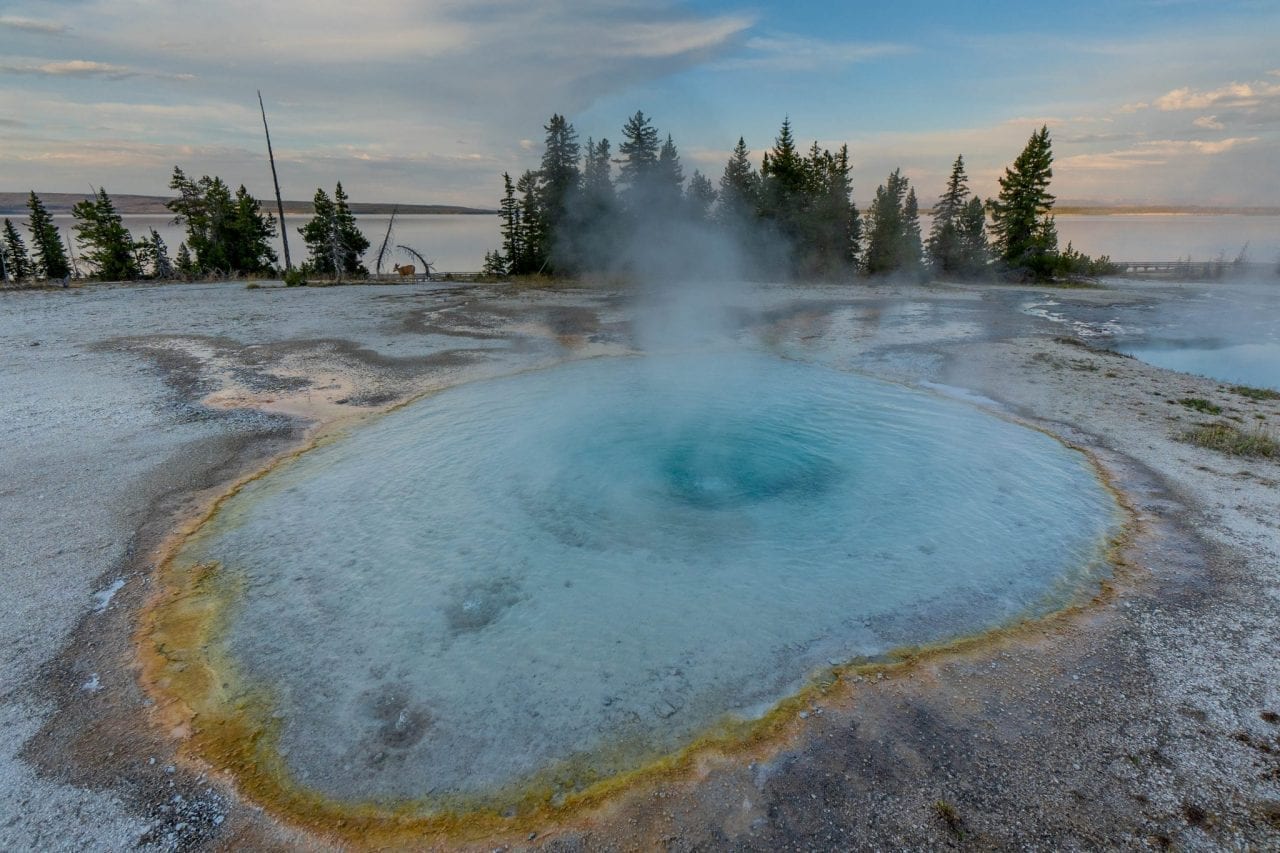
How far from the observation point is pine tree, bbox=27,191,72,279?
29.3 meters

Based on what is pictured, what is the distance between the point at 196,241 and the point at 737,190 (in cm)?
2523

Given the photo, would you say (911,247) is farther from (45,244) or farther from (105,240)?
(45,244)

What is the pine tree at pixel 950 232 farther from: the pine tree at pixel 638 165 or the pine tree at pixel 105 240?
the pine tree at pixel 105 240

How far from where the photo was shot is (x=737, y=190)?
25.8 metres

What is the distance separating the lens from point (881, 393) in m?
8.84

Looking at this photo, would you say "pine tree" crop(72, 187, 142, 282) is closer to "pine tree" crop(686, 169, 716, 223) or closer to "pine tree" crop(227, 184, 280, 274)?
"pine tree" crop(227, 184, 280, 274)

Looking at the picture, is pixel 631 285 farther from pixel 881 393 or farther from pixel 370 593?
pixel 370 593

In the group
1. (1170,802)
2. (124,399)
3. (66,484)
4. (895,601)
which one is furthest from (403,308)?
(1170,802)

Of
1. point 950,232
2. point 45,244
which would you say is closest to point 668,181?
point 950,232

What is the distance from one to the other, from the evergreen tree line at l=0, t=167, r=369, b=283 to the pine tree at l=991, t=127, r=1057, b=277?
28.4 m

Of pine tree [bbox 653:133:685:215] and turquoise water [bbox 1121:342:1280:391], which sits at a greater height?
pine tree [bbox 653:133:685:215]

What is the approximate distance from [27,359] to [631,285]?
15.6 m

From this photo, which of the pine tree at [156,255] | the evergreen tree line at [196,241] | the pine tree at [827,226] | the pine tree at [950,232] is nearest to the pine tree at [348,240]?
the evergreen tree line at [196,241]

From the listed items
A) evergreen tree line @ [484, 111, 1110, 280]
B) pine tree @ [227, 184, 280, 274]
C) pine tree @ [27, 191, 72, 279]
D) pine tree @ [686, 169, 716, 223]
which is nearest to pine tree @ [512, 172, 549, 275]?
evergreen tree line @ [484, 111, 1110, 280]
